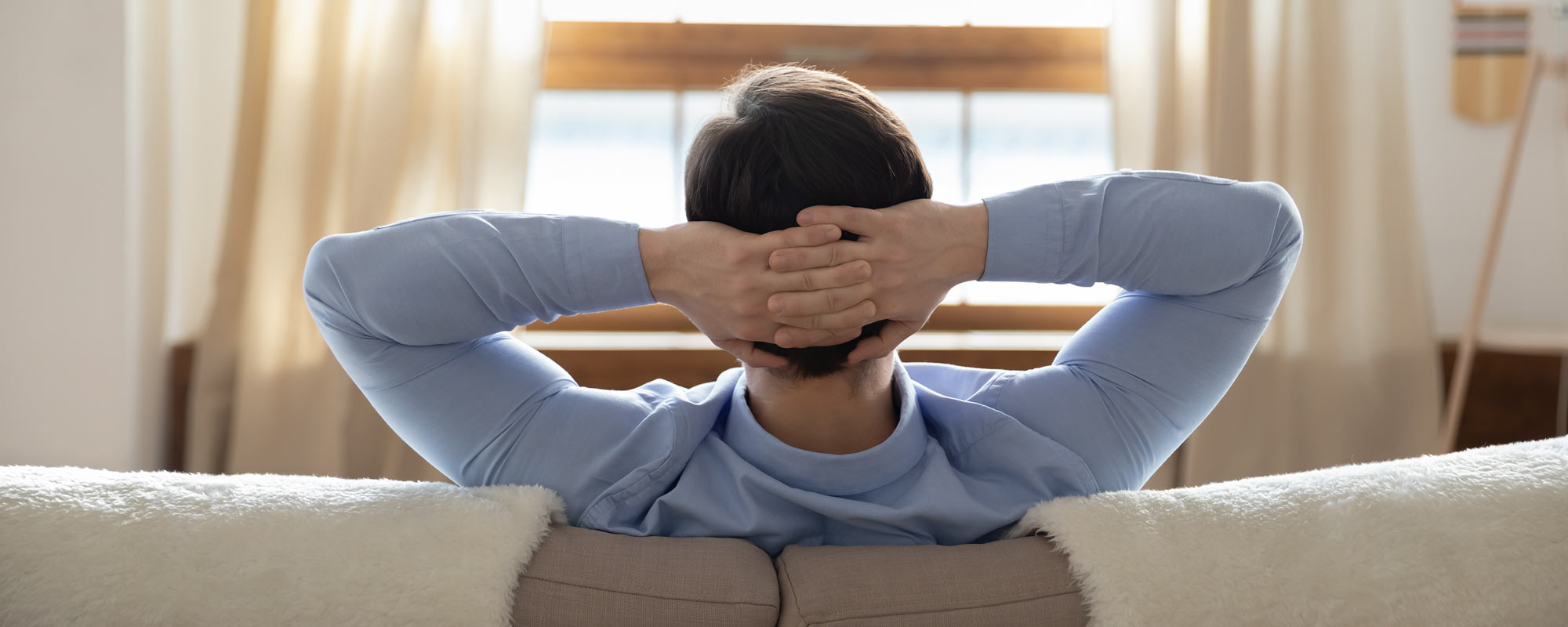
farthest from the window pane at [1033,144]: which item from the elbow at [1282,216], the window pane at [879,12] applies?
the elbow at [1282,216]

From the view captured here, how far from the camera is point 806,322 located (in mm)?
776

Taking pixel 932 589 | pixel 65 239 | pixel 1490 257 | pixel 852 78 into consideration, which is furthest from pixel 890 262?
pixel 65 239

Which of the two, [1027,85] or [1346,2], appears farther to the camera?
[1027,85]

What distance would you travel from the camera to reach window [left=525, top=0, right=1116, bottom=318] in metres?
2.64

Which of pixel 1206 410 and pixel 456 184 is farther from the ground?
pixel 456 184

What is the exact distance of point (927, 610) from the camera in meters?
0.64

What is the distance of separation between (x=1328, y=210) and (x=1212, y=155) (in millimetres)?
328

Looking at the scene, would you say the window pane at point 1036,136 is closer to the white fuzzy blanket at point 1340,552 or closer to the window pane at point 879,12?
the window pane at point 879,12

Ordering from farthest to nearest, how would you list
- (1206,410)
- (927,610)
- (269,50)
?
(269,50)
(1206,410)
(927,610)

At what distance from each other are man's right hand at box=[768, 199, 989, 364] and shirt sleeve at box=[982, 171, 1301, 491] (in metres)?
0.03

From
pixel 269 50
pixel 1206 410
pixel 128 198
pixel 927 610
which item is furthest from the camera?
pixel 269 50

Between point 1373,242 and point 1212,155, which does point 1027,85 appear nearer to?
point 1212,155

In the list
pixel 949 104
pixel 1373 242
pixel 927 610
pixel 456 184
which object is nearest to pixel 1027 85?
pixel 949 104

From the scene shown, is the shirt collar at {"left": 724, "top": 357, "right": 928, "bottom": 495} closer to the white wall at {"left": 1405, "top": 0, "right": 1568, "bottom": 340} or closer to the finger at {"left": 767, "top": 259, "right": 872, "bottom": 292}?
the finger at {"left": 767, "top": 259, "right": 872, "bottom": 292}
